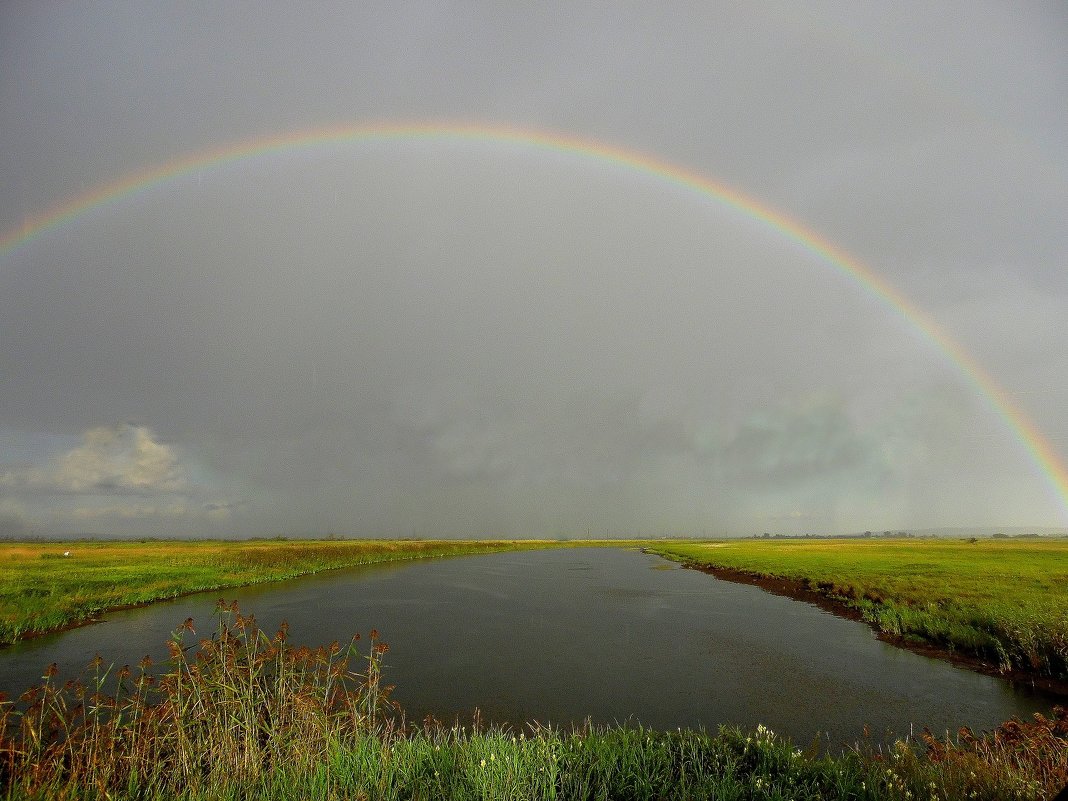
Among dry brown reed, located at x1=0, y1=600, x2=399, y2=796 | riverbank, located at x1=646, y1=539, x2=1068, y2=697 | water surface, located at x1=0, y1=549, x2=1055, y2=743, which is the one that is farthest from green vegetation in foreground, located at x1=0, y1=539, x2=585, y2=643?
riverbank, located at x1=646, y1=539, x2=1068, y2=697

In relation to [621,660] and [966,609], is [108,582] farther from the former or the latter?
[966,609]

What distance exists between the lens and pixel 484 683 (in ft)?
50.1

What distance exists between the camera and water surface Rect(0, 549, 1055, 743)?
12.9 metres

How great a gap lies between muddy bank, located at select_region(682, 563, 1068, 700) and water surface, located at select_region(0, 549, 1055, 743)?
768 millimetres

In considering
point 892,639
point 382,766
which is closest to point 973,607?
point 892,639

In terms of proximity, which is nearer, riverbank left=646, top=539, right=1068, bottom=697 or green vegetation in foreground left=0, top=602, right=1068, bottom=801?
green vegetation in foreground left=0, top=602, right=1068, bottom=801

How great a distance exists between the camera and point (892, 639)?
2195cm

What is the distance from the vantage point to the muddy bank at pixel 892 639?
1566cm

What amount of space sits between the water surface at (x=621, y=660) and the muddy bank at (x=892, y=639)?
768 mm

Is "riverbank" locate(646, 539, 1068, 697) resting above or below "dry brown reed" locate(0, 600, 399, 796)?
below

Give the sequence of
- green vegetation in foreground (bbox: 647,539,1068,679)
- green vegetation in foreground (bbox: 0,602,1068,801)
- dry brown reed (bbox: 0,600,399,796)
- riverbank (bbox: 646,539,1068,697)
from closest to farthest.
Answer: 1. dry brown reed (bbox: 0,600,399,796)
2. green vegetation in foreground (bbox: 0,602,1068,801)
3. riverbank (bbox: 646,539,1068,697)
4. green vegetation in foreground (bbox: 647,539,1068,679)

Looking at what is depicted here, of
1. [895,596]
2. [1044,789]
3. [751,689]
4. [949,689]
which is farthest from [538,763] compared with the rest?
[895,596]

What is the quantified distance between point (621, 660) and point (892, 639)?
13.0 meters

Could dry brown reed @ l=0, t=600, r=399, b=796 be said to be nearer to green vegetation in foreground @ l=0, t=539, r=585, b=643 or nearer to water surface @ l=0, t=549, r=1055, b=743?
water surface @ l=0, t=549, r=1055, b=743
